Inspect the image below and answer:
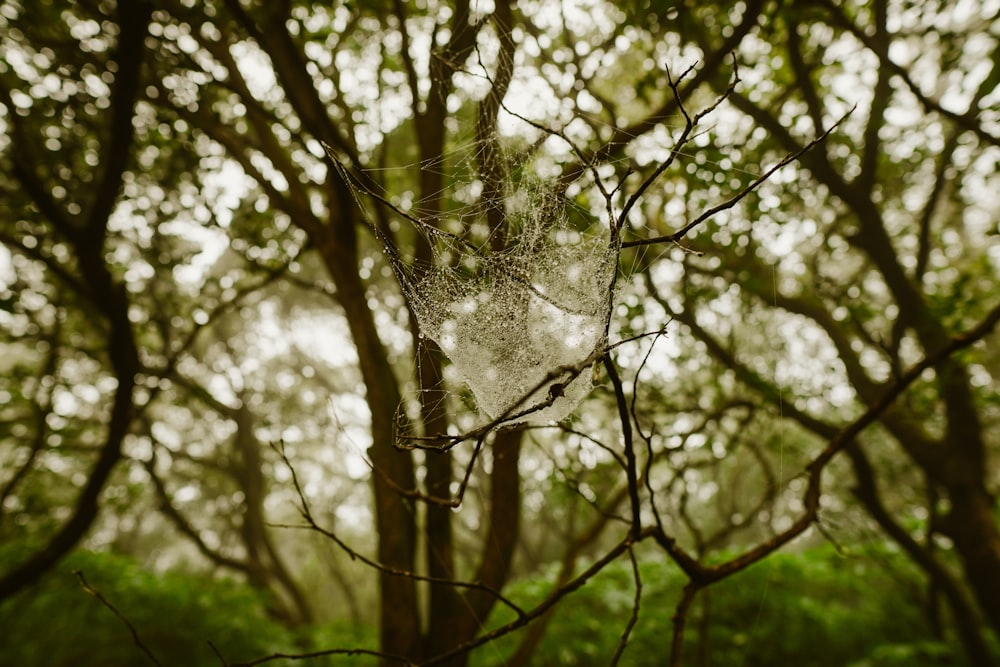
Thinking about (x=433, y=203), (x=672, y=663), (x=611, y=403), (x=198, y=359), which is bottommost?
(x=672, y=663)

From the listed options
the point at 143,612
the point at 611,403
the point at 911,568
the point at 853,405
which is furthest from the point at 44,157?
the point at 911,568

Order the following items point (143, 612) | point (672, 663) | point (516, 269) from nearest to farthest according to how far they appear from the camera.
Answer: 1. point (672, 663)
2. point (516, 269)
3. point (143, 612)

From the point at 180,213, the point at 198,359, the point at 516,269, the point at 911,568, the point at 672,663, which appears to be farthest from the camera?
the point at 198,359

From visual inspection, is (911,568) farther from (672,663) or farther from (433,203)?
(433,203)

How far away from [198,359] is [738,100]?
8.65 m

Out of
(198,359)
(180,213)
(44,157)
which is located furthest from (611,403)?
(198,359)

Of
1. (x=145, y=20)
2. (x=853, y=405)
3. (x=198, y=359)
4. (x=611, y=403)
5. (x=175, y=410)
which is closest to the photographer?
(x=145, y=20)

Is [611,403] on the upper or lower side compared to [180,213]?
lower

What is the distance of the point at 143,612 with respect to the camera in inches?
208

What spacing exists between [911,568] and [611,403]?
5.42m

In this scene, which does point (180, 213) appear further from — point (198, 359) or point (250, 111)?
point (198, 359)

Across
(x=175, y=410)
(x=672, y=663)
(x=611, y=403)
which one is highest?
(x=175, y=410)

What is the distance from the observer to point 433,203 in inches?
122

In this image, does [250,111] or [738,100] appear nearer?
[250,111]
